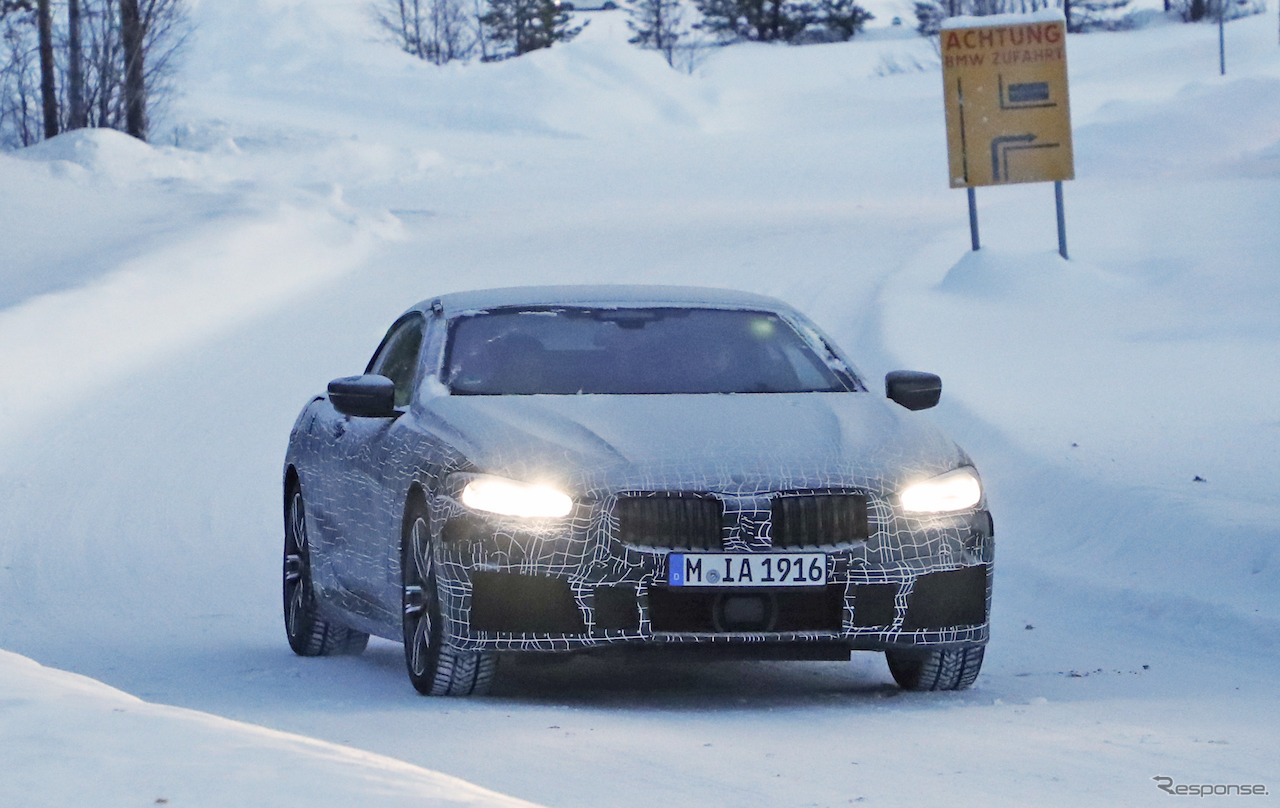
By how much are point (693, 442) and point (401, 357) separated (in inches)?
80.3

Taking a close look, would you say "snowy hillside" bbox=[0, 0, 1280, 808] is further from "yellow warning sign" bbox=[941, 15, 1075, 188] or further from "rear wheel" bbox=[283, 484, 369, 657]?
"yellow warning sign" bbox=[941, 15, 1075, 188]

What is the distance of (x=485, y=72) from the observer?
6131cm

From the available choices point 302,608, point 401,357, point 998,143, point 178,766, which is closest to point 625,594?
point 178,766

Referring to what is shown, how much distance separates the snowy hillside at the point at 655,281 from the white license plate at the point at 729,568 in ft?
1.26

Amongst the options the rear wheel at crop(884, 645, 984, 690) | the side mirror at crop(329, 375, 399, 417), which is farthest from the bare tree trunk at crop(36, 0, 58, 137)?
the rear wheel at crop(884, 645, 984, 690)

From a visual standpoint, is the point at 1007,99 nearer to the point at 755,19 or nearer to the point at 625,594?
the point at 625,594

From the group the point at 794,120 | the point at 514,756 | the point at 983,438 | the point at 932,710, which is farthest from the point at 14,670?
the point at 794,120

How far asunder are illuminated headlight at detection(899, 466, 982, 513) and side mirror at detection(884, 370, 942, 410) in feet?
2.47

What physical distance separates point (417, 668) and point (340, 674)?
1080 millimetres

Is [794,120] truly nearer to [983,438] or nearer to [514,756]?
[983,438]

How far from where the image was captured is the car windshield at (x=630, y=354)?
24.0ft

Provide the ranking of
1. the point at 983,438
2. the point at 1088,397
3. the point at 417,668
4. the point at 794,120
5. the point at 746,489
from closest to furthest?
the point at 746,489 → the point at 417,668 → the point at 983,438 → the point at 1088,397 → the point at 794,120

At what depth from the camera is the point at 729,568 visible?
20.3ft

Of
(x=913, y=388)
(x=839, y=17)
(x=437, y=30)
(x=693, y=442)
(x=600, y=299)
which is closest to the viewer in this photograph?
(x=693, y=442)
